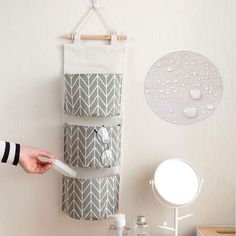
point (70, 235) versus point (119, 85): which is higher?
point (119, 85)

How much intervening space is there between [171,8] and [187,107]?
39 centimetres

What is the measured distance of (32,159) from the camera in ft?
5.73

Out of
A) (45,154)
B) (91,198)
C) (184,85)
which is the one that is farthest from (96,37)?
(91,198)

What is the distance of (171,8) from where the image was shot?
6.09ft

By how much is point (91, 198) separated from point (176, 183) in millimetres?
315

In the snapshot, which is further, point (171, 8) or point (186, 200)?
point (171, 8)

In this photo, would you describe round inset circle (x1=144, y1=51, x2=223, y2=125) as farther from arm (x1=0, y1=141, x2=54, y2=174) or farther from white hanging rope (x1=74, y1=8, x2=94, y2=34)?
arm (x1=0, y1=141, x2=54, y2=174)

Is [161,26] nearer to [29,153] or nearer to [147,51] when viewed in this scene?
[147,51]

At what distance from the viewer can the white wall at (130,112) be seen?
6.10ft

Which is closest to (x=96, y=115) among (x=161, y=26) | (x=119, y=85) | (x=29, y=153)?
(x=119, y=85)

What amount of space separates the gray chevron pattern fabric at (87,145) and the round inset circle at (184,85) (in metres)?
0.22

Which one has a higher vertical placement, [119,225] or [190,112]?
[190,112]

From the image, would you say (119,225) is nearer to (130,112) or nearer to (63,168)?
(63,168)

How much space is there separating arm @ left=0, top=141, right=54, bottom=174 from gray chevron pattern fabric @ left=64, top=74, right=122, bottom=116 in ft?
0.65
